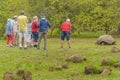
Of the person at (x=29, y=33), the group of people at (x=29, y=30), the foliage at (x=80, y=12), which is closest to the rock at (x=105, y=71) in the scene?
the group of people at (x=29, y=30)

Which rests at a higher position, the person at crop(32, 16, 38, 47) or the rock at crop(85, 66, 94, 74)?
the person at crop(32, 16, 38, 47)

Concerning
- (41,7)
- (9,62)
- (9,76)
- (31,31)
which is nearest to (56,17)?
(41,7)

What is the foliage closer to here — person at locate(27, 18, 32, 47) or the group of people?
the group of people

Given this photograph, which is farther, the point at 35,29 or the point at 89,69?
the point at 35,29

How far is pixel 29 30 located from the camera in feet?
76.4

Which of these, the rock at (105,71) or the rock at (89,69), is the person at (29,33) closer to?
the rock at (89,69)

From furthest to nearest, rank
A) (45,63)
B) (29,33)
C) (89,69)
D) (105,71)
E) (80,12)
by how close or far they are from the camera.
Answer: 1. (80,12)
2. (29,33)
3. (45,63)
4. (89,69)
5. (105,71)

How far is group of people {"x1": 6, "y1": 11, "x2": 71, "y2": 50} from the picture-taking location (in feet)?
67.8

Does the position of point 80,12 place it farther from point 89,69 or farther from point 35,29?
point 89,69

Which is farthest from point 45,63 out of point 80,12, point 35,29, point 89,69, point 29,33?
point 80,12

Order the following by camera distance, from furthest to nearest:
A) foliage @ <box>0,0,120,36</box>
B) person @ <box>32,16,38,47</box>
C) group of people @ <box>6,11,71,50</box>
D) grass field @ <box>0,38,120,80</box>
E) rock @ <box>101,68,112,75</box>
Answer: foliage @ <box>0,0,120,36</box> → person @ <box>32,16,38,47</box> → group of people @ <box>6,11,71,50</box> → rock @ <box>101,68,112,75</box> → grass field @ <box>0,38,120,80</box>

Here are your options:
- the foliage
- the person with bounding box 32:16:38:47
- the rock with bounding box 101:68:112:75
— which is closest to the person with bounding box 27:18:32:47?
the person with bounding box 32:16:38:47

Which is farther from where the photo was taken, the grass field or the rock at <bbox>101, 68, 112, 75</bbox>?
the rock at <bbox>101, 68, 112, 75</bbox>

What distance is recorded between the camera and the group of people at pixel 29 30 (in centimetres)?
2066
